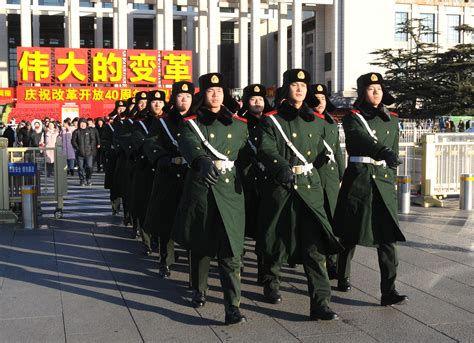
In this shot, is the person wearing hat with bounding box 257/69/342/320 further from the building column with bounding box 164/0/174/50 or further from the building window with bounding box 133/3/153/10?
the building window with bounding box 133/3/153/10

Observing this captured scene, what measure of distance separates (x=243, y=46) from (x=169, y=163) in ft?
148

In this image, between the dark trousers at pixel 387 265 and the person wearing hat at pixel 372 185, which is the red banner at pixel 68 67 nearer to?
the person wearing hat at pixel 372 185

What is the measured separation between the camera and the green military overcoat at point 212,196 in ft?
15.7

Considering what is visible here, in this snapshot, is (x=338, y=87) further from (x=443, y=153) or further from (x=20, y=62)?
(x=443, y=153)

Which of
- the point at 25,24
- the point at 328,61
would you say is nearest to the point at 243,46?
the point at 328,61

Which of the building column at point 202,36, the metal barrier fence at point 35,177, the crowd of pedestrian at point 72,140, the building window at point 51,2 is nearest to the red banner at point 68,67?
the building column at point 202,36

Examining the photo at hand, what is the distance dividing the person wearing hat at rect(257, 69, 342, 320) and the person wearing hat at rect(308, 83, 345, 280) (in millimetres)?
180

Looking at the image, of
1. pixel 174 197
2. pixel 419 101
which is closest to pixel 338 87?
pixel 419 101

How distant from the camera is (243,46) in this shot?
4978cm

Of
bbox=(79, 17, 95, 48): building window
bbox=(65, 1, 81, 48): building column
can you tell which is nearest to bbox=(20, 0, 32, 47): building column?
bbox=(65, 1, 81, 48): building column

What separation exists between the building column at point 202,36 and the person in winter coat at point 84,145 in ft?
106

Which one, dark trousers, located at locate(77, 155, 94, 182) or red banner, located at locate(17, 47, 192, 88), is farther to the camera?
red banner, located at locate(17, 47, 192, 88)

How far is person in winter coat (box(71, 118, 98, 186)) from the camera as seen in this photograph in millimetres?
15500

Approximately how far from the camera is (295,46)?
160ft
